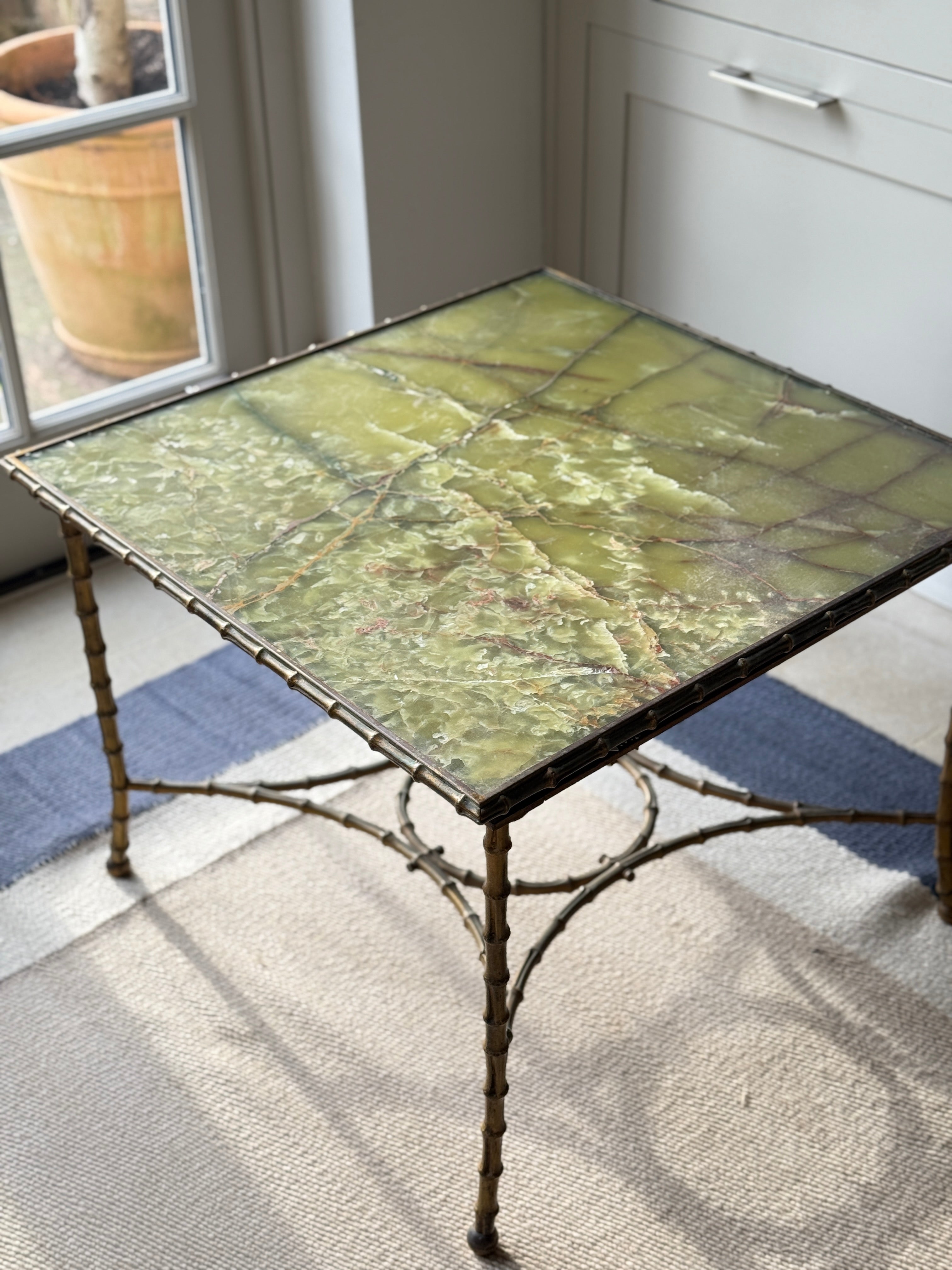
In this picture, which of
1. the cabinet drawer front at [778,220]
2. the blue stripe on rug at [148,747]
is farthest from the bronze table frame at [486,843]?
the cabinet drawer front at [778,220]

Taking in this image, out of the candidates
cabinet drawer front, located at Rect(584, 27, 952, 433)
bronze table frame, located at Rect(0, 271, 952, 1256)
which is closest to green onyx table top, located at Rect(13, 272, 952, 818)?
bronze table frame, located at Rect(0, 271, 952, 1256)

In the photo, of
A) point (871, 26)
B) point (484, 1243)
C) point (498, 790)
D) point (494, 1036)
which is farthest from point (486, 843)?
point (871, 26)

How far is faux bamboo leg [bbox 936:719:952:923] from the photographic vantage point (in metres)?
1.61

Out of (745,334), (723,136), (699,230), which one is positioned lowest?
(745,334)

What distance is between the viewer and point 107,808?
1900mm

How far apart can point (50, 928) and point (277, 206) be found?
1.27 meters

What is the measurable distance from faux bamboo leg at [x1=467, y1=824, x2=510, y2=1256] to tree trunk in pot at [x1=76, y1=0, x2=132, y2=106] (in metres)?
1.44

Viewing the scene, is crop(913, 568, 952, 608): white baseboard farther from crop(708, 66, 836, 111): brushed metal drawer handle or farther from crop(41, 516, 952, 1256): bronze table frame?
crop(708, 66, 836, 111): brushed metal drawer handle

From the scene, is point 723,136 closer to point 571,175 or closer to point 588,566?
point 571,175

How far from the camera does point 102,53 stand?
211 cm

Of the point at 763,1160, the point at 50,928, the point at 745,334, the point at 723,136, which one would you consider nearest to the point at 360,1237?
the point at 763,1160

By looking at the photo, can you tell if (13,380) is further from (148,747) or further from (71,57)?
(148,747)

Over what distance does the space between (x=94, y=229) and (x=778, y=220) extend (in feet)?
3.54

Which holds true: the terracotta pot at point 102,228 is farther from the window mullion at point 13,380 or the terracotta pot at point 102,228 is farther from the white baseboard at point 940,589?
the white baseboard at point 940,589
